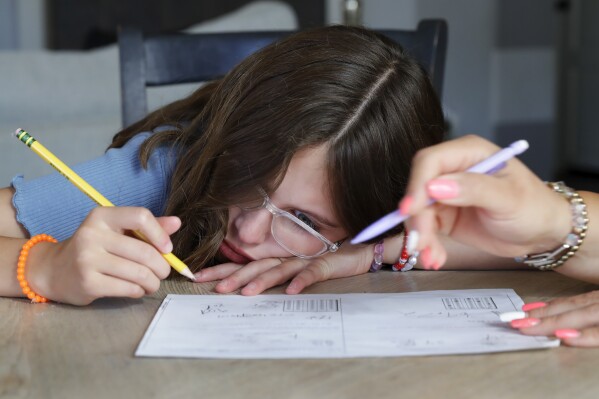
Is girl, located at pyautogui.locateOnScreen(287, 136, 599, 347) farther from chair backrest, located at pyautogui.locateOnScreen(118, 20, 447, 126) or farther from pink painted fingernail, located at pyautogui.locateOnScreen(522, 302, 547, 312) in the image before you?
chair backrest, located at pyautogui.locateOnScreen(118, 20, 447, 126)

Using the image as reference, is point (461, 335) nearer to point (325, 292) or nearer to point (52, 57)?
point (325, 292)

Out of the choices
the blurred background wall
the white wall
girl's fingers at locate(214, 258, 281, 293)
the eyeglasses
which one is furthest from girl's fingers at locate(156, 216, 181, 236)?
the white wall

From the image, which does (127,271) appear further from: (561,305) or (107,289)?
(561,305)

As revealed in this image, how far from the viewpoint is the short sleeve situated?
3.87ft

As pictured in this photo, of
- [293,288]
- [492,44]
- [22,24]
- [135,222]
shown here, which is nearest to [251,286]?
[293,288]

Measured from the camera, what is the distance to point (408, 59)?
1205 mm

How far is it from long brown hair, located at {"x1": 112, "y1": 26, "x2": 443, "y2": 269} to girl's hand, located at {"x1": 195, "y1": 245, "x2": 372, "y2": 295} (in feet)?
0.18

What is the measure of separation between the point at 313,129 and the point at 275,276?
201 mm

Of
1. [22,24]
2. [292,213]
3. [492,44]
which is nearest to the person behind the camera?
[292,213]

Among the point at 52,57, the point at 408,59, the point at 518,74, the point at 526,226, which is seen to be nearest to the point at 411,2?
the point at 518,74

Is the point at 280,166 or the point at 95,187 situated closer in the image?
the point at 280,166

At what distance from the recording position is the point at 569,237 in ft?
2.88

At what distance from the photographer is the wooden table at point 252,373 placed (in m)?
0.64

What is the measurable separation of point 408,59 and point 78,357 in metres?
0.68
